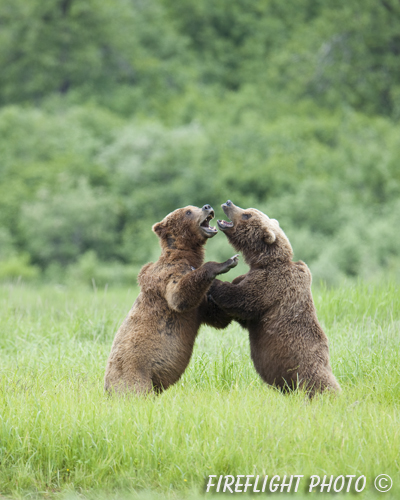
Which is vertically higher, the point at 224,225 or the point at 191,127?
the point at 224,225

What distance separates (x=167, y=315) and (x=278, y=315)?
2.82ft

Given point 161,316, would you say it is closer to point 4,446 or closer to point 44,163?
point 4,446

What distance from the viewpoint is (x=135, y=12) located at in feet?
141

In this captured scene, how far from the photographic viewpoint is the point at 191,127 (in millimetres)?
30500

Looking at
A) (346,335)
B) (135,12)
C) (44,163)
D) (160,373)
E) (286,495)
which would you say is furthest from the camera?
(135,12)

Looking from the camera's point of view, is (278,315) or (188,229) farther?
(188,229)

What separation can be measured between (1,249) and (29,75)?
1598 cm

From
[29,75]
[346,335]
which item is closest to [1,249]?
[29,75]

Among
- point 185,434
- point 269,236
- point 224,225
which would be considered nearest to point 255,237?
point 269,236

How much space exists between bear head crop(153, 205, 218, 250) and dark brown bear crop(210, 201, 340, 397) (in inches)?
14.7

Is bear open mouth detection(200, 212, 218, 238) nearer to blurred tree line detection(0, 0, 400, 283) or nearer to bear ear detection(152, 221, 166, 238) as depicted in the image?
bear ear detection(152, 221, 166, 238)

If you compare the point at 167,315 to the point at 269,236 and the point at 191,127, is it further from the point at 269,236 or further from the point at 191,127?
the point at 191,127

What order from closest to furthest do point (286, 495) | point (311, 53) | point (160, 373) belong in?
1. point (286, 495)
2. point (160, 373)
3. point (311, 53)

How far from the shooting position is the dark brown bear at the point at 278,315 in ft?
15.9
